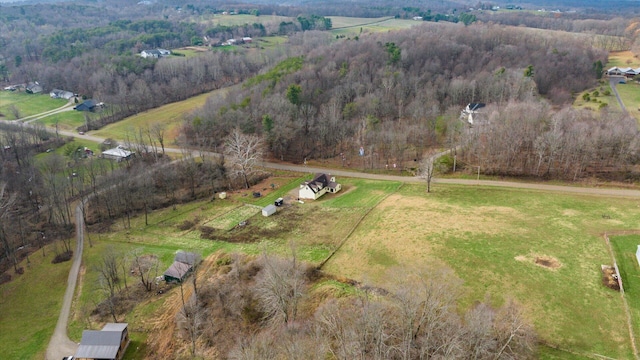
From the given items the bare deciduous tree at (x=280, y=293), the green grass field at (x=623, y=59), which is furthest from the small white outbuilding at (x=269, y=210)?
the green grass field at (x=623, y=59)

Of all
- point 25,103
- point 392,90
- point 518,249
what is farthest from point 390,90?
point 25,103

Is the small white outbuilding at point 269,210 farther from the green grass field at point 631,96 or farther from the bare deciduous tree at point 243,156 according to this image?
the green grass field at point 631,96

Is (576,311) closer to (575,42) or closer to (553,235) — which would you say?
(553,235)

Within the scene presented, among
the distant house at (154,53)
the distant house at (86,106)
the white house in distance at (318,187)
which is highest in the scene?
the distant house at (154,53)

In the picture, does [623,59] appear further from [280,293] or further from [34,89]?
[34,89]

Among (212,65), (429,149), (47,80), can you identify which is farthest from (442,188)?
(47,80)

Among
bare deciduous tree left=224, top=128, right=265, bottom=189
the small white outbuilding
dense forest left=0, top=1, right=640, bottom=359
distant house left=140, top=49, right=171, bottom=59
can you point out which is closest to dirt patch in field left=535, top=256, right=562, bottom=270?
dense forest left=0, top=1, right=640, bottom=359
